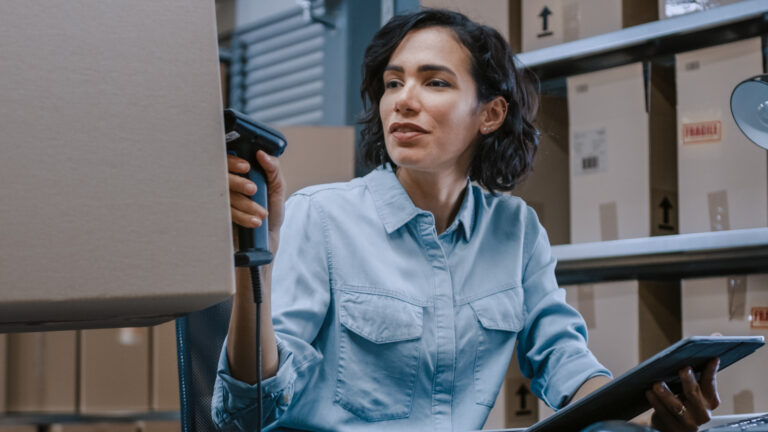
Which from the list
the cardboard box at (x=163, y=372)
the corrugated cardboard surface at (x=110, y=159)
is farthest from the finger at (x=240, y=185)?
the cardboard box at (x=163, y=372)

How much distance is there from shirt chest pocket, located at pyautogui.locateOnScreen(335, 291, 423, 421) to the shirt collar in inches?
5.2

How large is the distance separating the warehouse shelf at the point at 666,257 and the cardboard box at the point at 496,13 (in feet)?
1.70

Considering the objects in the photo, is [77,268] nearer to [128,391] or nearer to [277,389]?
[277,389]

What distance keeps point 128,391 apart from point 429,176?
1.60 metres

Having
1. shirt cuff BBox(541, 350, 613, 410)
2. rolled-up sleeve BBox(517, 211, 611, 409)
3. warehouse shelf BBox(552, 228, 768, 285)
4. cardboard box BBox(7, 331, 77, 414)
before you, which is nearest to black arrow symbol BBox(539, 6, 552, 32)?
warehouse shelf BBox(552, 228, 768, 285)

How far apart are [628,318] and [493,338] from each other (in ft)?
1.78

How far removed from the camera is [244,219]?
2.26 feet

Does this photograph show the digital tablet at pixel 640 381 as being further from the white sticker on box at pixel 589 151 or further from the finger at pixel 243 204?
the white sticker on box at pixel 589 151

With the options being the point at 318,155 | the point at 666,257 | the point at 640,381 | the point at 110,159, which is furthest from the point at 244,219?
the point at 318,155

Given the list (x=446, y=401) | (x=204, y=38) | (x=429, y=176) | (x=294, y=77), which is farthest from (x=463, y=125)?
(x=294, y=77)

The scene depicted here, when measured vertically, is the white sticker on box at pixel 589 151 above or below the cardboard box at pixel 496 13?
below

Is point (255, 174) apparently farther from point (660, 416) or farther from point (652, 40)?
point (652, 40)

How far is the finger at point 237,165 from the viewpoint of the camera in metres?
0.68

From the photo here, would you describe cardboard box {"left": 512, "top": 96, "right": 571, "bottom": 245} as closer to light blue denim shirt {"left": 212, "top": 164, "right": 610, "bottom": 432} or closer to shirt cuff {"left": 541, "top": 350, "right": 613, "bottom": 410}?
light blue denim shirt {"left": 212, "top": 164, "right": 610, "bottom": 432}
